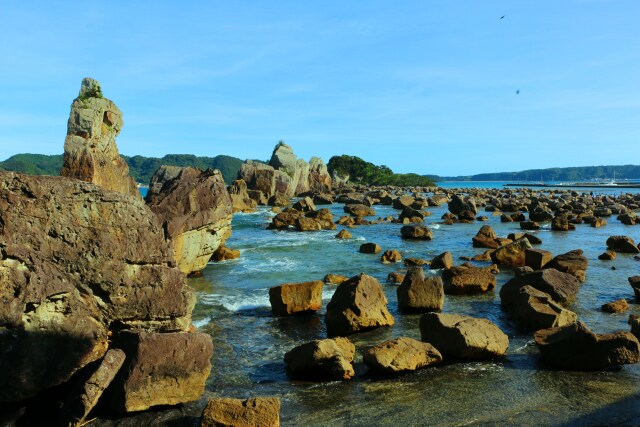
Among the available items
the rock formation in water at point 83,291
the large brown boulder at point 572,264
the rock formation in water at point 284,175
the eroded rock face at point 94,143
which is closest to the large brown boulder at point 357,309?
the rock formation in water at point 83,291

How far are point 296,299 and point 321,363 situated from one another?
13.6ft

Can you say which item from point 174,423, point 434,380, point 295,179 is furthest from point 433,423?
point 295,179

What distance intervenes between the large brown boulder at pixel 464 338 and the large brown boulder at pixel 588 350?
2.94 feet

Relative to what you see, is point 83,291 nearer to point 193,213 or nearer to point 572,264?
point 193,213

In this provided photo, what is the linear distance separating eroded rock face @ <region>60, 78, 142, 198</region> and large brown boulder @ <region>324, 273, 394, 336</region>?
26.4ft

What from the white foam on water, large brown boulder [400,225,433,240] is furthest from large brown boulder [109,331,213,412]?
large brown boulder [400,225,433,240]

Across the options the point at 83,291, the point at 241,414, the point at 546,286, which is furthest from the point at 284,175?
the point at 241,414

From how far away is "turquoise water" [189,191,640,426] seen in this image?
280 inches

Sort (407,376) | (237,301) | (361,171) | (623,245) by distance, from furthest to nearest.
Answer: (361,171) < (623,245) < (237,301) < (407,376)

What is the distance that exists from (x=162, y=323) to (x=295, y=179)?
68.9 meters

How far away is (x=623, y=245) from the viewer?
911 inches

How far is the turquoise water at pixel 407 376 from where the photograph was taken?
712 cm

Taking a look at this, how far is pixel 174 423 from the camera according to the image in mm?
6910

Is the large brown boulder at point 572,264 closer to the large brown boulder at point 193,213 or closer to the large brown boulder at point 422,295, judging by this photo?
the large brown boulder at point 422,295
